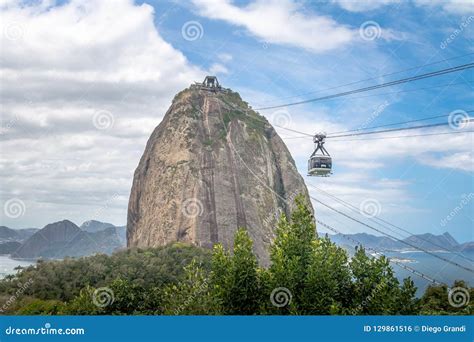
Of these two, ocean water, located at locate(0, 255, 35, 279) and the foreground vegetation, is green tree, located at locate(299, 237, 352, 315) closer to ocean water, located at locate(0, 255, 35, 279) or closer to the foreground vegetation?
the foreground vegetation

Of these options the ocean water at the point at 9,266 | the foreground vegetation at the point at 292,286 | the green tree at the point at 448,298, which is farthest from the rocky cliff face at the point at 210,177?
the foreground vegetation at the point at 292,286

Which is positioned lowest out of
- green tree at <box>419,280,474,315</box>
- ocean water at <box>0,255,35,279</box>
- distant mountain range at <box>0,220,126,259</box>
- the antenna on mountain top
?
green tree at <box>419,280,474,315</box>

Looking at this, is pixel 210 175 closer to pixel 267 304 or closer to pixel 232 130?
pixel 232 130

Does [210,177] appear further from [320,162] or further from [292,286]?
[292,286]

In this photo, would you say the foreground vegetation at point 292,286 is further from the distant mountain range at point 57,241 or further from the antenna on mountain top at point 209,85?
the distant mountain range at point 57,241

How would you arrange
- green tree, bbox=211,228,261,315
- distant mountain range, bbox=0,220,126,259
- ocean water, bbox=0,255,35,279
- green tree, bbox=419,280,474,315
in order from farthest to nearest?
distant mountain range, bbox=0,220,126,259, ocean water, bbox=0,255,35,279, green tree, bbox=419,280,474,315, green tree, bbox=211,228,261,315

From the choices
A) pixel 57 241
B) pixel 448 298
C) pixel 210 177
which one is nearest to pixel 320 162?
pixel 448 298

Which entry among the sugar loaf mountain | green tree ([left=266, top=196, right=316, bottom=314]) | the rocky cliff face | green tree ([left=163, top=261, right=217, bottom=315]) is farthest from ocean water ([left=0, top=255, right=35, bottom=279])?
green tree ([left=266, top=196, right=316, bottom=314])
